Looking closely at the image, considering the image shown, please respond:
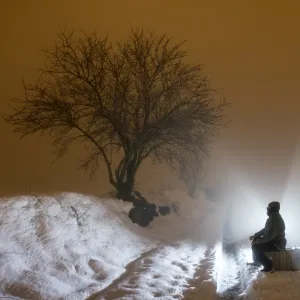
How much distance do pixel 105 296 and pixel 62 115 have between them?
10.0 metres

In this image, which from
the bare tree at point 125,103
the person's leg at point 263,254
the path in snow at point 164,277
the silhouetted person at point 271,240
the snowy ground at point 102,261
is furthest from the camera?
the bare tree at point 125,103

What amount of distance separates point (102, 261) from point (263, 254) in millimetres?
3527

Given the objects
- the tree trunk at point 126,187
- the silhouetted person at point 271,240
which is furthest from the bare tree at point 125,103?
the silhouetted person at point 271,240

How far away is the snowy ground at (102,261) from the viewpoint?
242 inches

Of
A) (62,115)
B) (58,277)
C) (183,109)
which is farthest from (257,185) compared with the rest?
(58,277)

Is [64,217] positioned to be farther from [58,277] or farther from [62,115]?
[62,115]

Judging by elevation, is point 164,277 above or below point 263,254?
below

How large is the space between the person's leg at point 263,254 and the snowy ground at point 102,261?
11.1 inches

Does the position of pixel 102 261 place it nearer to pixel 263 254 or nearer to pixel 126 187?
pixel 263 254

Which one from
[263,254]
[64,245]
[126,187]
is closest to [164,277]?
[263,254]

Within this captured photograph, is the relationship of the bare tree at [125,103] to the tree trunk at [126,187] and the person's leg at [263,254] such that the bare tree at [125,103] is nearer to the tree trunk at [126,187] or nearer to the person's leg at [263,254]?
the tree trunk at [126,187]

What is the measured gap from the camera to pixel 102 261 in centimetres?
813

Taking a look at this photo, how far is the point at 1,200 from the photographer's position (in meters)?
8.31

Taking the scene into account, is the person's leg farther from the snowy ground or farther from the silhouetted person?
the snowy ground
